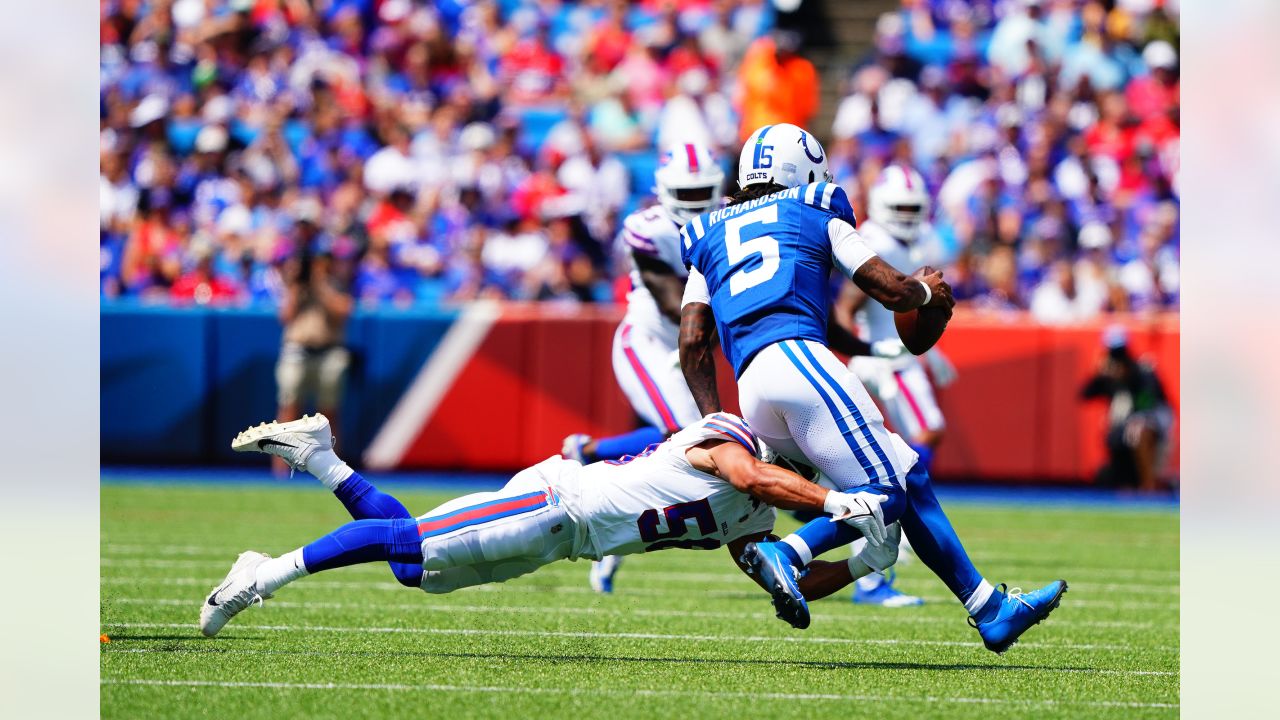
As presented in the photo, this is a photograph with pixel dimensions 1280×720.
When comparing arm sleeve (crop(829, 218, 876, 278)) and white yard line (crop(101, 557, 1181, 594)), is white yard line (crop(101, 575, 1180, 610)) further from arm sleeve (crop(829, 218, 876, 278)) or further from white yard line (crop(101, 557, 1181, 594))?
arm sleeve (crop(829, 218, 876, 278))

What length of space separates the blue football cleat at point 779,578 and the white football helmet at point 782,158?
51.0 inches

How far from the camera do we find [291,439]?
A: 5.71 m

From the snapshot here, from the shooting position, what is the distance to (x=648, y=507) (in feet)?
17.7

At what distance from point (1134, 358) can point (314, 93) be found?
25.1 feet

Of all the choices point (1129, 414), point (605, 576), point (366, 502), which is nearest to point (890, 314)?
point (605, 576)

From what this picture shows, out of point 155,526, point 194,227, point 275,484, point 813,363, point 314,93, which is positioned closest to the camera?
point 813,363

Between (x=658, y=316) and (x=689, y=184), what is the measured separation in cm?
64

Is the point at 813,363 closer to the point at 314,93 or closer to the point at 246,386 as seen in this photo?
the point at 246,386

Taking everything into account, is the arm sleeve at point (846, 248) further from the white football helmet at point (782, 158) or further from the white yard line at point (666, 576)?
the white yard line at point (666, 576)

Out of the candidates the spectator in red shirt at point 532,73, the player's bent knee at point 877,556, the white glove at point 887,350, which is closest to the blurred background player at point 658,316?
the white glove at point 887,350

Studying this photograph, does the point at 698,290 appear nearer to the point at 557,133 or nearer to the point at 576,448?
the point at 576,448

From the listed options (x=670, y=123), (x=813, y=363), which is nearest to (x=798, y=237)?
(x=813, y=363)

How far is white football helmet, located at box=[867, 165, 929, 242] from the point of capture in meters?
8.45

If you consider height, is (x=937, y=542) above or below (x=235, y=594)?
above
